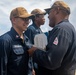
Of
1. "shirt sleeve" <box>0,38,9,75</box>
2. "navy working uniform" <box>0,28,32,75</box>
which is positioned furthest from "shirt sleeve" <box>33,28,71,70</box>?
"shirt sleeve" <box>0,38,9,75</box>

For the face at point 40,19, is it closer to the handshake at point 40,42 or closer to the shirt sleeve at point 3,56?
the handshake at point 40,42

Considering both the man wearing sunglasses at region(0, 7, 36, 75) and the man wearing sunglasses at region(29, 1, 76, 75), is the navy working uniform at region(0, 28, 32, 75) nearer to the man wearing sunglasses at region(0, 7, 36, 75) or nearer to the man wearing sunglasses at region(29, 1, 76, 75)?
the man wearing sunglasses at region(0, 7, 36, 75)

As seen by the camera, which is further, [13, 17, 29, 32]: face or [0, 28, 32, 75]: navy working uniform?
[13, 17, 29, 32]: face

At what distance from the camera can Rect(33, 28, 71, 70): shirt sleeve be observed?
3941 millimetres

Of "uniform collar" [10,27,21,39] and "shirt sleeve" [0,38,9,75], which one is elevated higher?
"uniform collar" [10,27,21,39]

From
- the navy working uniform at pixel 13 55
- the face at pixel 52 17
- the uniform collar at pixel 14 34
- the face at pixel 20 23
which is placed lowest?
the navy working uniform at pixel 13 55

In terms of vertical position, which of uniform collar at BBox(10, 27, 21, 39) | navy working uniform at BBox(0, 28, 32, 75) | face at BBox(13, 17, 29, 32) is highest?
face at BBox(13, 17, 29, 32)

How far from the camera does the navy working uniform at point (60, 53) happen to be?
13.0ft

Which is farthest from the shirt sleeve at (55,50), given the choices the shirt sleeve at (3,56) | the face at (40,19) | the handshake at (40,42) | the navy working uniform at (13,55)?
the face at (40,19)

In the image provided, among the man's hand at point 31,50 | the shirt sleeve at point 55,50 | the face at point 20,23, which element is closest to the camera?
the shirt sleeve at point 55,50

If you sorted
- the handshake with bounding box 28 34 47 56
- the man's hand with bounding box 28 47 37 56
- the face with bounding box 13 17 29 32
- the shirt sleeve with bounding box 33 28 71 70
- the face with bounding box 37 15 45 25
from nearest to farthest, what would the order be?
the shirt sleeve with bounding box 33 28 71 70 → the man's hand with bounding box 28 47 37 56 → the handshake with bounding box 28 34 47 56 → the face with bounding box 13 17 29 32 → the face with bounding box 37 15 45 25

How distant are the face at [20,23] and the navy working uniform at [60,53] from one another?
72 cm

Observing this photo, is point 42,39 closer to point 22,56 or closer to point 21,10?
point 22,56

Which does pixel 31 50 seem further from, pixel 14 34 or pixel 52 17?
pixel 52 17
